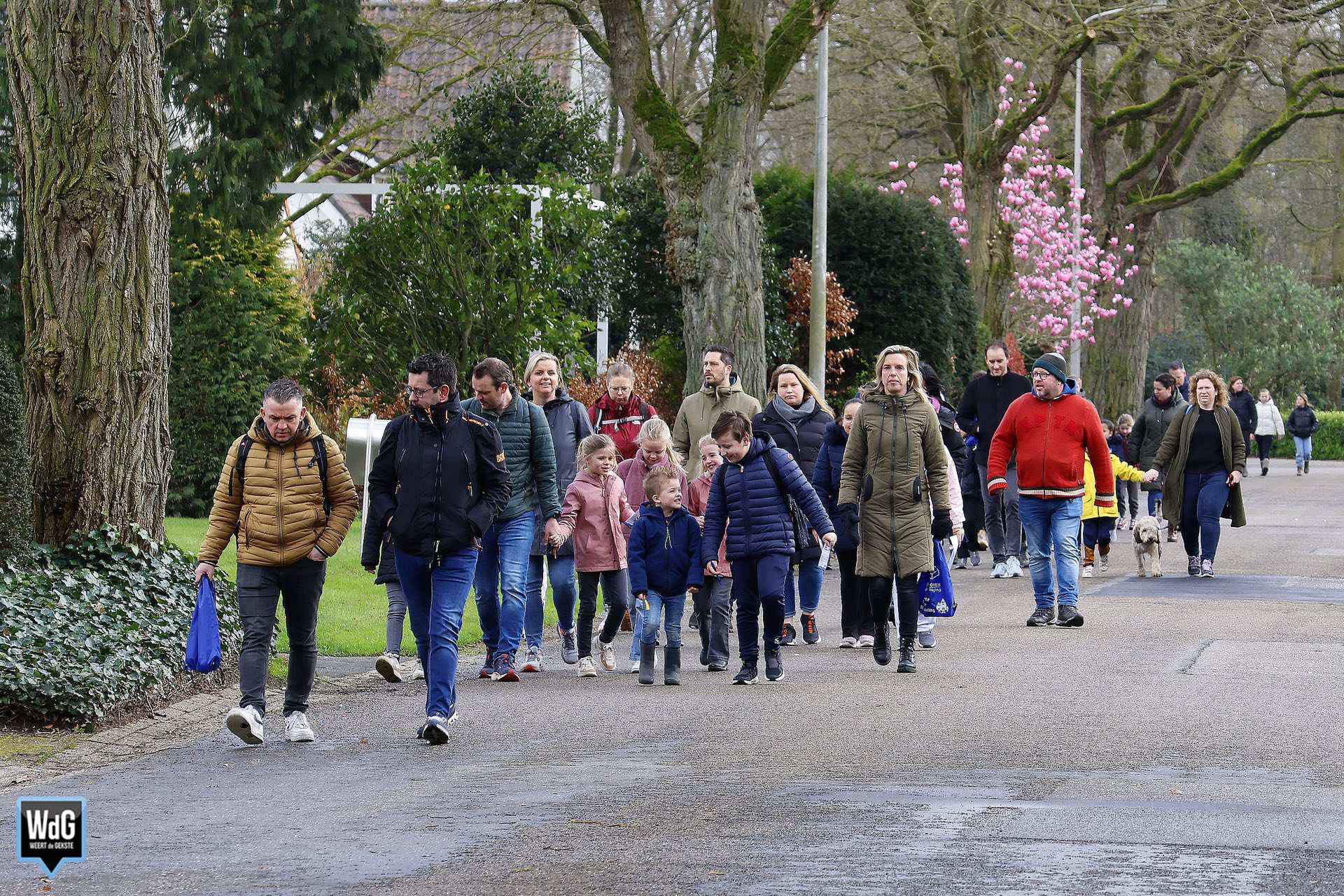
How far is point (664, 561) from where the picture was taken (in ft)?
36.1

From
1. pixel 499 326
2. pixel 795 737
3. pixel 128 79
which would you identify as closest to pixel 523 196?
pixel 499 326

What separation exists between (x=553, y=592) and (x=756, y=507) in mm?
1765

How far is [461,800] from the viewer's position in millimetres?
7414

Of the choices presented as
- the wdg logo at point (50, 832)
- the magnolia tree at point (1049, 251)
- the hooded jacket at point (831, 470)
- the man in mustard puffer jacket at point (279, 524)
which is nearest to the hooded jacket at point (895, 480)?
the hooded jacket at point (831, 470)

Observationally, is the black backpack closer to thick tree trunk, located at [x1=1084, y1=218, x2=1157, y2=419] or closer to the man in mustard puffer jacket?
the man in mustard puffer jacket

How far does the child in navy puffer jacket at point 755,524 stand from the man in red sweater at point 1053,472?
315 cm

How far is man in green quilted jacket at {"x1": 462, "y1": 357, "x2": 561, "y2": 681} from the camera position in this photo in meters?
11.0

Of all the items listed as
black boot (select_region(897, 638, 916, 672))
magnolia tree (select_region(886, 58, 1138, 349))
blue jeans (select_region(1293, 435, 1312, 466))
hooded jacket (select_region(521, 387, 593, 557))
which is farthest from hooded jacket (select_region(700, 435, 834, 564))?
blue jeans (select_region(1293, 435, 1312, 466))

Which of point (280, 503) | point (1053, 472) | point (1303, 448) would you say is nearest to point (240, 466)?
point (280, 503)

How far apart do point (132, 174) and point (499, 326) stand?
324 inches

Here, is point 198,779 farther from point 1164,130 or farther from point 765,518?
point 1164,130

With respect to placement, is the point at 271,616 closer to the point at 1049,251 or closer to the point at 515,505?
the point at 515,505

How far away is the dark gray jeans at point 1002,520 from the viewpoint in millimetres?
17331

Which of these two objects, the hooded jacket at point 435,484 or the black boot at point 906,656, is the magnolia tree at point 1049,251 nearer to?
the black boot at point 906,656
